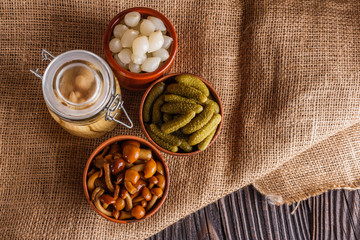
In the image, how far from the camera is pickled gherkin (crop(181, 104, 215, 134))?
39.3 inches

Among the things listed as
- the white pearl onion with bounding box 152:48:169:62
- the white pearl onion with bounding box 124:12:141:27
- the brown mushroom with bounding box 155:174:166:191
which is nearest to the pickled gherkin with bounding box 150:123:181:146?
the brown mushroom with bounding box 155:174:166:191

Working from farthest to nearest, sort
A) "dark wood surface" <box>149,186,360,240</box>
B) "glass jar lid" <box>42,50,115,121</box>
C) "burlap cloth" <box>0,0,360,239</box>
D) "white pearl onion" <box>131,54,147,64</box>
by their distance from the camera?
"dark wood surface" <box>149,186,360,240</box>, "burlap cloth" <box>0,0,360,239</box>, "white pearl onion" <box>131,54,147,64</box>, "glass jar lid" <box>42,50,115,121</box>

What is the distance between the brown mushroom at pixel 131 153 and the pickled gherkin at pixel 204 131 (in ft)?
0.57

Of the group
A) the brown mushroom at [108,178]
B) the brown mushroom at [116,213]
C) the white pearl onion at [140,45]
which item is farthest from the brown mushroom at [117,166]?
the white pearl onion at [140,45]

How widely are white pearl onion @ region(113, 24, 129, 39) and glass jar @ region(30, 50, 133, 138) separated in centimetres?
15

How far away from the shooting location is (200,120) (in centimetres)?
100

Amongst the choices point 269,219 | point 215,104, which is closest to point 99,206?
point 215,104

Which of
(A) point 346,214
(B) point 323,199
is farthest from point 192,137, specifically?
(A) point 346,214

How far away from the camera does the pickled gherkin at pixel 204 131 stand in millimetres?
1009

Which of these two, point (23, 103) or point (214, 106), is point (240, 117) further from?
point (23, 103)

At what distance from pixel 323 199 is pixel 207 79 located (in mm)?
810

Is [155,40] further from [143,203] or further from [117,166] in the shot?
[143,203]

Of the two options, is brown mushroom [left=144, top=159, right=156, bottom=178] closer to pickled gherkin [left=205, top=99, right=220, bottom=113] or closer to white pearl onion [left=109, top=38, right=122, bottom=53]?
pickled gherkin [left=205, top=99, right=220, bottom=113]

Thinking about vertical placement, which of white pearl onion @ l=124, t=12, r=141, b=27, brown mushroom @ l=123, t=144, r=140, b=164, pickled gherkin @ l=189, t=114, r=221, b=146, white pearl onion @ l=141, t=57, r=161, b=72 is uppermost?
white pearl onion @ l=124, t=12, r=141, b=27
